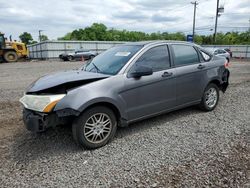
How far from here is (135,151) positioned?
3.29 m

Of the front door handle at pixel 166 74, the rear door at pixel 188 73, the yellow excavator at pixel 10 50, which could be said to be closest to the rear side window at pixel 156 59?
the front door handle at pixel 166 74

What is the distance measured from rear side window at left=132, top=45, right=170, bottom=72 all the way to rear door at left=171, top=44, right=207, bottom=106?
0.22 metres

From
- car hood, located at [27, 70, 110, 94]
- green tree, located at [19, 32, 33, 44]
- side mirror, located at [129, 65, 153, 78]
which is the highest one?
green tree, located at [19, 32, 33, 44]

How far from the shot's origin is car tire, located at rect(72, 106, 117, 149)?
3186 millimetres

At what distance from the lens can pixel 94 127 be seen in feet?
10.9

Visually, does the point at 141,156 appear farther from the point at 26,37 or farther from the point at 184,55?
the point at 26,37

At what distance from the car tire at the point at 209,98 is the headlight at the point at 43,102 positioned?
10.6ft

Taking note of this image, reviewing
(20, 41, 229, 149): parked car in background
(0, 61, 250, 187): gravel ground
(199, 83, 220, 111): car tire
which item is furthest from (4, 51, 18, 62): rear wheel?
(199, 83, 220, 111): car tire

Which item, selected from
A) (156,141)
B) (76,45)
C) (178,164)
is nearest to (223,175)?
(178,164)

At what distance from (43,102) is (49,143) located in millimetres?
885

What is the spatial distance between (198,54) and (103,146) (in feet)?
9.63

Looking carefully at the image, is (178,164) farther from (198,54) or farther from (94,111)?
(198,54)

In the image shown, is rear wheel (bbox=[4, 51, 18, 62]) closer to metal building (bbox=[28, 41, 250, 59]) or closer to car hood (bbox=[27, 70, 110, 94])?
metal building (bbox=[28, 41, 250, 59])

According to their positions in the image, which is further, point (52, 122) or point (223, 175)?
point (52, 122)
